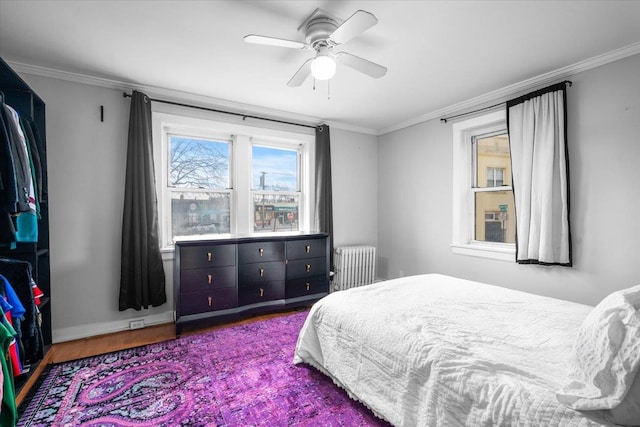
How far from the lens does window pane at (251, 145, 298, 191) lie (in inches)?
155

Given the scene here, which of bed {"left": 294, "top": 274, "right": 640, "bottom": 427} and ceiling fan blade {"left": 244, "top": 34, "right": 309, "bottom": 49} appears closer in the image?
bed {"left": 294, "top": 274, "right": 640, "bottom": 427}

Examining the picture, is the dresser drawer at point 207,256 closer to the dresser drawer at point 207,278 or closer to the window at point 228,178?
the dresser drawer at point 207,278

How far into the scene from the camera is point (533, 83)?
2889 millimetres

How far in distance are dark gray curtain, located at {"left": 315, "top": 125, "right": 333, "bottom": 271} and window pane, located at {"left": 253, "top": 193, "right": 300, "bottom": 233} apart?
35 cm

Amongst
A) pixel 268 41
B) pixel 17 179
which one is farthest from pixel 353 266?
pixel 17 179

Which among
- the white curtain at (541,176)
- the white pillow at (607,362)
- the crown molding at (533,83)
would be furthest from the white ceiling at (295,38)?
the white pillow at (607,362)

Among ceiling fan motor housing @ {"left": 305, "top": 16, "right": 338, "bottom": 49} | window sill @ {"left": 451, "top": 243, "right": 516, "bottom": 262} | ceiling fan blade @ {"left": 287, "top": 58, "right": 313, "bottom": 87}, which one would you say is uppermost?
ceiling fan motor housing @ {"left": 305, "top": 16, "right": 338, "bottom": 49}

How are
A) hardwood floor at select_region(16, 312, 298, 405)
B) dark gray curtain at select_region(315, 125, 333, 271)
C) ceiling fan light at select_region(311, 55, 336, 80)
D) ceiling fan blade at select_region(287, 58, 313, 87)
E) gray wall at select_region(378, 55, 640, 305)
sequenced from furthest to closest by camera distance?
dark gray curtain at select_region(315, 125, 333, 271)
hardwood floor at select_region(16, 312, 298, 405)
gray wall at select_region(378, 55, 640, 305)
ceiling fan blade at select_region(287, 58, 313, 87)
ceiling fan light at select_region(311, 55, 336, 80)

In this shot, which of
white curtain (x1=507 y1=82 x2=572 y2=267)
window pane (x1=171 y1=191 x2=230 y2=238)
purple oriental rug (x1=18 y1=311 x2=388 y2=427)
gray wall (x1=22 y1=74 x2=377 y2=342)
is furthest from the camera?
window pane (x1=171 y1=191 x2=230 y2=238)

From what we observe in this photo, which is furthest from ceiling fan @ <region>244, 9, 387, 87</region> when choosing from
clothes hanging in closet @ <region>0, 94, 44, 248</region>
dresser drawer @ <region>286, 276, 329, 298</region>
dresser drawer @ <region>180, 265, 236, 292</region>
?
dresser drawer @ <region>286, 276, 329, 298</region>

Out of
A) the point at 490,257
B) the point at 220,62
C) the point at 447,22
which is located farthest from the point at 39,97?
the point at 490,257

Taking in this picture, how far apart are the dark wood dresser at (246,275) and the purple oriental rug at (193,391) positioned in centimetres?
45

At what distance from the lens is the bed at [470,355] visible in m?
1.01

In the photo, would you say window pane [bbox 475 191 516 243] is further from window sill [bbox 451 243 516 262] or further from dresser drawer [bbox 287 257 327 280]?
dresser drawer [bbox 287 257 327 280]
